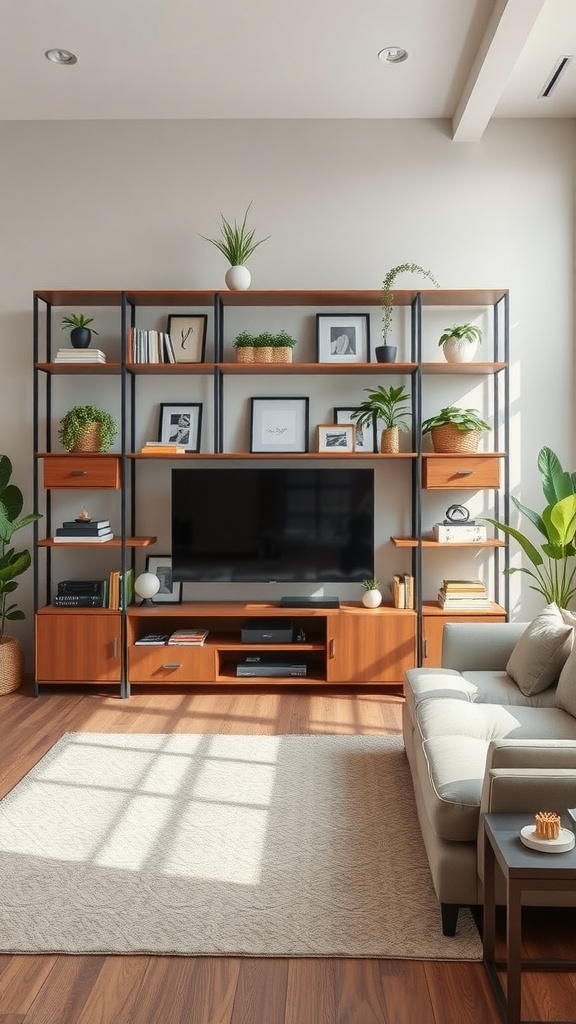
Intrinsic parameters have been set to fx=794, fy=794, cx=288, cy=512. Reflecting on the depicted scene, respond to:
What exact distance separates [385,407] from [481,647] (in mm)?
1678

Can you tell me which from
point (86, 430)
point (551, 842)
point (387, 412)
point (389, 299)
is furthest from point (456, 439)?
point (551, 842)

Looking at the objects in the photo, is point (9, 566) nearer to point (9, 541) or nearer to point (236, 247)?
point (9, 541)

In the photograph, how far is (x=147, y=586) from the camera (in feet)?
14.8

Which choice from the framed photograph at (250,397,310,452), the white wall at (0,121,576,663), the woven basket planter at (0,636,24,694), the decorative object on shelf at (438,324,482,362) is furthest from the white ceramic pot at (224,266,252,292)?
the woven basket planter at (0,636,24,694)

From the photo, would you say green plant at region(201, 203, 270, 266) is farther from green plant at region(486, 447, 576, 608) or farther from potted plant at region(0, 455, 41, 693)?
green plant at region(486, 447, 576, 608)

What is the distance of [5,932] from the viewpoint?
2131mm

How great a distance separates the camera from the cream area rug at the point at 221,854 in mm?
2115

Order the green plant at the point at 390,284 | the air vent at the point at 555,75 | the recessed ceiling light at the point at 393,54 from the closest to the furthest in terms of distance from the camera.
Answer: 1. the recessed ceiling light at the point at 393,54
2. the air vent at the point at 555,75
3. the green plant at the point at 390,284

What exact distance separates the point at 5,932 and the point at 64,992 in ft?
1.05

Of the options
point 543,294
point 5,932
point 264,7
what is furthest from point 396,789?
point 264,7

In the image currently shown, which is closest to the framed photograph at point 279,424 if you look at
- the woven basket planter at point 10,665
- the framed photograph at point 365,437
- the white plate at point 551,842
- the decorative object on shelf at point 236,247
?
the framed photograph at point 365,437

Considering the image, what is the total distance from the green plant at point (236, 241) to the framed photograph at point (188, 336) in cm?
39

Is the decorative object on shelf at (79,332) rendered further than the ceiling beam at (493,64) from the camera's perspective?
Yes

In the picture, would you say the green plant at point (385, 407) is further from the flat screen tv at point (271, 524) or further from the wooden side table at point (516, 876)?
the wooden side table at point (516, 876)
